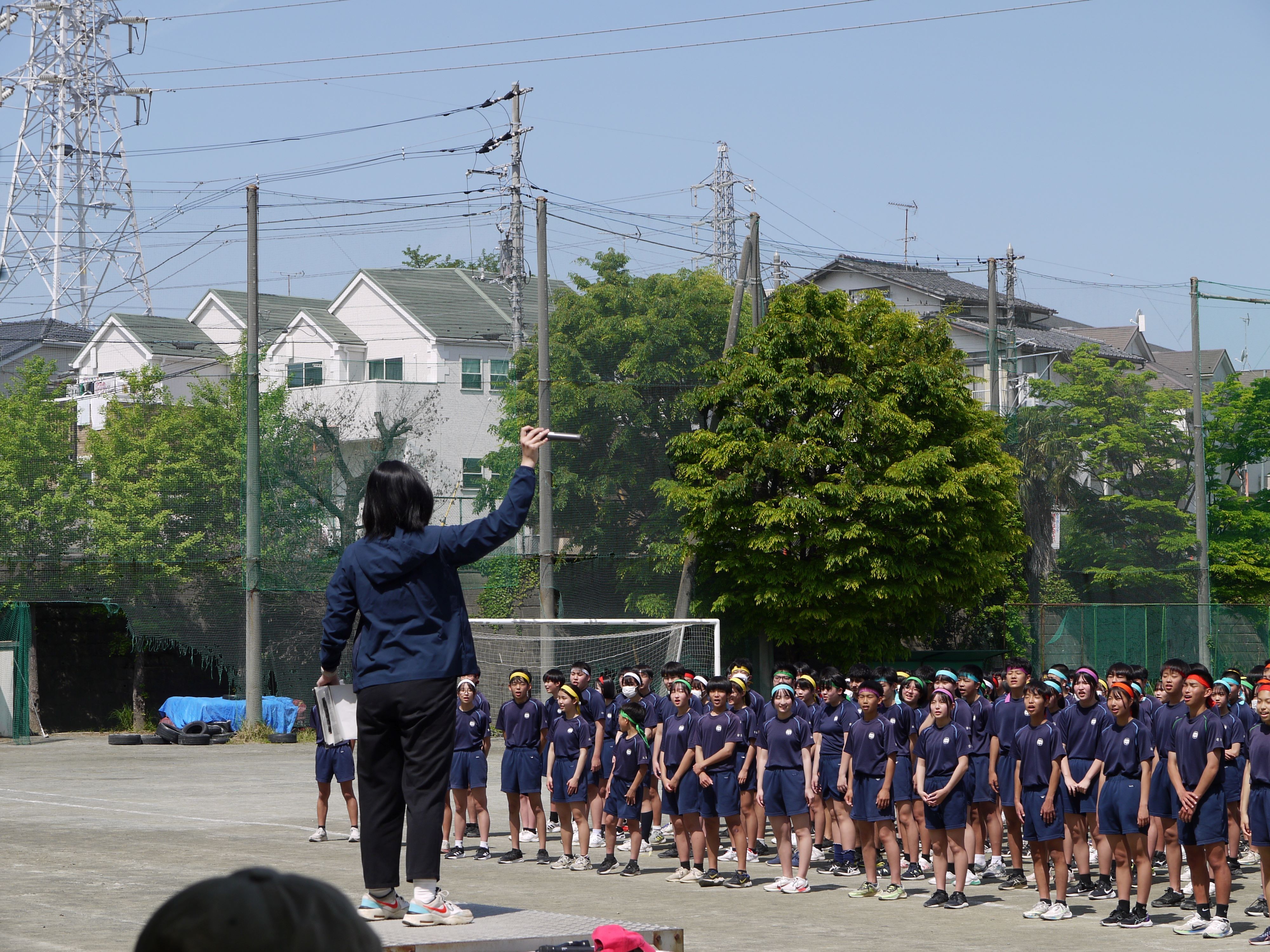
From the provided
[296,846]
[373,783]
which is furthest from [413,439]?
[373,783]

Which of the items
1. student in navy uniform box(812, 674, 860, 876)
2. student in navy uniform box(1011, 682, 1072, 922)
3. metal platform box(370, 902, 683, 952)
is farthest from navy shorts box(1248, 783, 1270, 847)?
metal platform box(370, 902, 683, 952)

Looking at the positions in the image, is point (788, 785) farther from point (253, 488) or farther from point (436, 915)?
point (253, 488)

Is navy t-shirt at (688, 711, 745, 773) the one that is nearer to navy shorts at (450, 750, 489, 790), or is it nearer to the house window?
navy shorts at (450, 750, 489, 790)

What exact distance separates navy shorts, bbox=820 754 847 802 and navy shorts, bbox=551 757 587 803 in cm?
238

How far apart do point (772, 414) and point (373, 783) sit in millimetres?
22302

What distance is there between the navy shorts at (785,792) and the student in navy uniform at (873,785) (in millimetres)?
573

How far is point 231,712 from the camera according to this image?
105 ft

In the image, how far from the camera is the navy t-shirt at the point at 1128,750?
1180 cm

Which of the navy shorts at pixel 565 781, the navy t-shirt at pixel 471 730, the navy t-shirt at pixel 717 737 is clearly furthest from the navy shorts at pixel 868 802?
the navy t-shirt at pixel 471 730

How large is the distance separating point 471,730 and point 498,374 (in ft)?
89.8

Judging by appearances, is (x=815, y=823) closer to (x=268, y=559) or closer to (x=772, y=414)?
(x=772, y=414)

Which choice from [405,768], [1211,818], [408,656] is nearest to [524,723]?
[1211,818]

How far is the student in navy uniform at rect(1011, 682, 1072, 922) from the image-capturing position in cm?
1197

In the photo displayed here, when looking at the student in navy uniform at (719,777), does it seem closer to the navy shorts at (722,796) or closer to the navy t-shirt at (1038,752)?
the navy shorts at (722,796)
